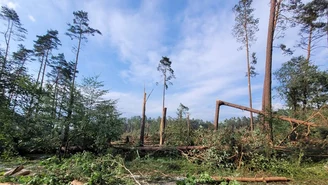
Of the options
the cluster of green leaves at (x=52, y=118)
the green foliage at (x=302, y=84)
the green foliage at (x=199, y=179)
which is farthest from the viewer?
the green foliage at (x=302, y=84)

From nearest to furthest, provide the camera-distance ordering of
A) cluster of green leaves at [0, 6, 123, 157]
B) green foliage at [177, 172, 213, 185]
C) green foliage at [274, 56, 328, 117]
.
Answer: green foliage at [177, 172, 213, 185] < cluster of green leaves at [0, 6, 123, 157] < green foliage at [274, 56, 328, 117]

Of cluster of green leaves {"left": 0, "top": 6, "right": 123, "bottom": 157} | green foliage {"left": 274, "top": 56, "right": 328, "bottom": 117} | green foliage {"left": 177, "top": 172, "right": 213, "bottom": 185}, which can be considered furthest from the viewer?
green foliage {"left": 274, "top": 56, "right": 328, "bottom": 117}

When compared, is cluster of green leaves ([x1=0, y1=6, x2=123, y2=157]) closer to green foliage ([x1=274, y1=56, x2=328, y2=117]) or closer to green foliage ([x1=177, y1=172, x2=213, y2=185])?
green foliage ([x1=177, y1=172, x2=213, y2=185])

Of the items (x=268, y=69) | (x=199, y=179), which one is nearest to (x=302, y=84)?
(x=268, y=69)

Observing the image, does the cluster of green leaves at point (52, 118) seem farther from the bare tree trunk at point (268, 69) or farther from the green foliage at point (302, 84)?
the green foliage at point (302, 84)

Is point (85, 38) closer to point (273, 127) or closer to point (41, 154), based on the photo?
point (41, 154)

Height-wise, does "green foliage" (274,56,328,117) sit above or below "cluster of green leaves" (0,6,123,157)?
above

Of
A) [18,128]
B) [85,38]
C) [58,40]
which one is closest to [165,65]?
[85,38]

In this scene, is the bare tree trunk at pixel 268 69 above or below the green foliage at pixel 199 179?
above

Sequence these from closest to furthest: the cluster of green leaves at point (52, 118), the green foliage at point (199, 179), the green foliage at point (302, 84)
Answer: the green foliage at point (199, 179), the cluster of green leaves at point (52, 118), the green foliage at point (302, 84)

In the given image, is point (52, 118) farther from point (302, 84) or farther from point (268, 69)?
point (302, 84)

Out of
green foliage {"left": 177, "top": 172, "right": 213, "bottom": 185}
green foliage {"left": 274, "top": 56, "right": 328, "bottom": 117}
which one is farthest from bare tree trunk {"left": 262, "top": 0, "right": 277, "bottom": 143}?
green foliage {"left": 274, "top": 56, "right": 328, "bottom": 117}

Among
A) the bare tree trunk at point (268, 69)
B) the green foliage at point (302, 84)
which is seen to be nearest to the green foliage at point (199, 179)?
the bare tree trunk at point (268, 69)

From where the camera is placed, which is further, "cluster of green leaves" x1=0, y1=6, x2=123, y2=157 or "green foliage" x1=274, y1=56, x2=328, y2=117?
"green foliage" x1=274, y1=56, x2=328, y2=117
